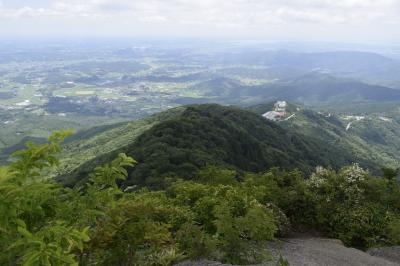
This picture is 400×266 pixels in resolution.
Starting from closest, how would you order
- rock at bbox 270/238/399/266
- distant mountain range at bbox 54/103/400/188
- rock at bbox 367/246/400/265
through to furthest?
1. rock at bbox 270/238/399/266
2. rock at bbox 367/246/400/265
3. distant mountain range at bbox 54/103/400/188

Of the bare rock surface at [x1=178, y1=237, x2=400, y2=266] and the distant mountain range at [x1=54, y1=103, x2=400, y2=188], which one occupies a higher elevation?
the bare rock surface at [x1=178, y1=237, x2=400, y2=266]

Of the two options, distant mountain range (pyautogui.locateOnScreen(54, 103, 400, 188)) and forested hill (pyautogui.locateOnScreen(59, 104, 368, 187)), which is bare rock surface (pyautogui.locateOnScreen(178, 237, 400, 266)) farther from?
forested hill (pyautogui.locateOnScreen(59, 104, 368, 187))

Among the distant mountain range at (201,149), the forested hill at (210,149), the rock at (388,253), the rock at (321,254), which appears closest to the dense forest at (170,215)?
the rock at (388,253)

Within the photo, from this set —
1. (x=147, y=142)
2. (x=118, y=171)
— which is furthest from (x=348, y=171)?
(x=147, y=142)

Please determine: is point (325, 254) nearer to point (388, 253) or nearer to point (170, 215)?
point (388, 253)

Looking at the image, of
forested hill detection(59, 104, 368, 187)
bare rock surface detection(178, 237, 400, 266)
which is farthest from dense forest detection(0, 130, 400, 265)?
forested hill detection(59, 104, 368, 187)

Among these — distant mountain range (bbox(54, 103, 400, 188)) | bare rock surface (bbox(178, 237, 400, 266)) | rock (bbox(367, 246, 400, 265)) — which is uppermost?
bare rock surface (bbox(178, 237, 400, 266))

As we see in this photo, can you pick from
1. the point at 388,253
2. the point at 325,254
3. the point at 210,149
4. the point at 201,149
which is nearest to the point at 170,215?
the point at 325,254
